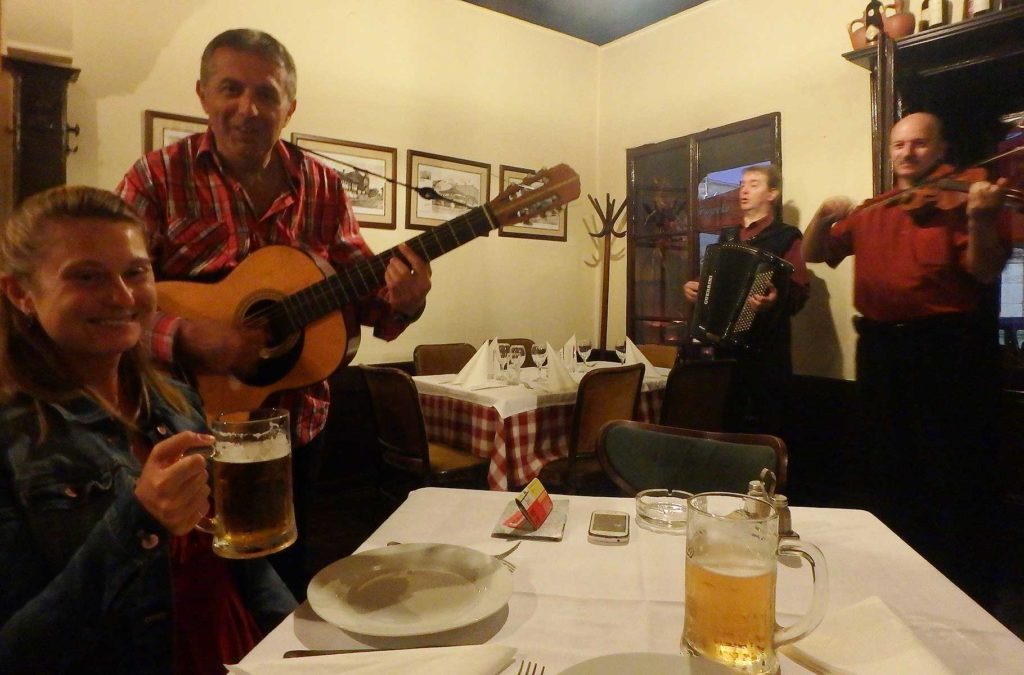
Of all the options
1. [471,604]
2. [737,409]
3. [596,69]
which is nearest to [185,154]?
[471,604]

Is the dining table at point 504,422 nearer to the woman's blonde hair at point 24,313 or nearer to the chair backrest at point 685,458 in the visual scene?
the chair backrest at point 685,458

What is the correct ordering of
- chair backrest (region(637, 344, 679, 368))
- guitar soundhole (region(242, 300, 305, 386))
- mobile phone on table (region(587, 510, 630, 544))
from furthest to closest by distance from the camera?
chair backrest (region(637, 344, 679, 368))
guitar soundhole (region(242, 300, 305, 386))
mobile phone on table (region(587, 510, 630, 544))

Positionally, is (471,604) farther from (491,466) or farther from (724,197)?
(724,197)

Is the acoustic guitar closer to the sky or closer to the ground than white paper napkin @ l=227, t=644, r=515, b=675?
closer to the sky

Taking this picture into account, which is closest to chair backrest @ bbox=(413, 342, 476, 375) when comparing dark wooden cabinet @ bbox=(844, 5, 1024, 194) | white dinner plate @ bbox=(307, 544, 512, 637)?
dark wooden cabinet @ bbox=(844, 5, 1024, 194)

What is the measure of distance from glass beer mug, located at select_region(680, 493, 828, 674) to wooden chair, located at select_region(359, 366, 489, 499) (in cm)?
185

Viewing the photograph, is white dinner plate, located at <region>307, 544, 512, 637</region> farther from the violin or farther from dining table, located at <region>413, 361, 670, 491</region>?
the violin

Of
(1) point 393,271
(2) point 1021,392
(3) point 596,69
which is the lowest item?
(2) point 1021,392

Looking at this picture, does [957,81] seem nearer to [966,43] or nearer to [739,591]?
[966,43]

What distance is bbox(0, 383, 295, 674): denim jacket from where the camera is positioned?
2.45 feet

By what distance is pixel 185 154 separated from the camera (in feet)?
5.26

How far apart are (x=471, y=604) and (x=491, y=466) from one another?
5.76ft

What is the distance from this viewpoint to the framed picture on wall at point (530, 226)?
443 centimetres

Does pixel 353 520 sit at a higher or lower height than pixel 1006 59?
lower
